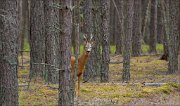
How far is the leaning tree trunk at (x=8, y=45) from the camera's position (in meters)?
11.4

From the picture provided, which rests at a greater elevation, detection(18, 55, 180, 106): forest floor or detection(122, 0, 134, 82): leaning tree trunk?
detection(122, 0, 134, 82): leaning tree trunk

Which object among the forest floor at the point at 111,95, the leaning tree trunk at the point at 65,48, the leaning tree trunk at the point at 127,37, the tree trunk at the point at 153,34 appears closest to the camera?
the leaning tree trunk at the point at 65,48

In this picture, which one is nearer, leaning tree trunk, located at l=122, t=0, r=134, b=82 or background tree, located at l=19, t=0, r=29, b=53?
leaning tree trunk, located at l=122, t=0, r=134, b=82

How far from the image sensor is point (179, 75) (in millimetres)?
20750

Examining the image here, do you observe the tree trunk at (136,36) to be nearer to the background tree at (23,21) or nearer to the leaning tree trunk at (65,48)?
the background tree at (23,21)

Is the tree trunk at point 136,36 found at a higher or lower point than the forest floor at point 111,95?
higher

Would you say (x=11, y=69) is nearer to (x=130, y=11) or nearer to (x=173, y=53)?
(x=130, y=11)

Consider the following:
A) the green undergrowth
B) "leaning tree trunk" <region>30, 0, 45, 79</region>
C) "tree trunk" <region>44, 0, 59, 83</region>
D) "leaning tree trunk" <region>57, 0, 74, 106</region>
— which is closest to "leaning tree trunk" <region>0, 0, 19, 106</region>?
"leaning tree trunk" <region>57, 0, 74, 106</region>

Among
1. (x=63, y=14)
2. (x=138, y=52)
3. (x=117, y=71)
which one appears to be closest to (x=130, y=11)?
(x=117, y=71)

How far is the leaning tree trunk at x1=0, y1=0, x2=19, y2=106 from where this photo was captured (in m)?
11.4

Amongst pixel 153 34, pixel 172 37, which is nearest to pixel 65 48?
pixel 172 37

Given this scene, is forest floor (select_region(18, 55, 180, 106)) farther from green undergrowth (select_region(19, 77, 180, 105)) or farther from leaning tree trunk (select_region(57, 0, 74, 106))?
leaning tree trunk (select_region(57, 0, 74, 106))

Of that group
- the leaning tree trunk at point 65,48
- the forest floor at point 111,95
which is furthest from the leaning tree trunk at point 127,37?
the leaning tree trunk at point 65,48

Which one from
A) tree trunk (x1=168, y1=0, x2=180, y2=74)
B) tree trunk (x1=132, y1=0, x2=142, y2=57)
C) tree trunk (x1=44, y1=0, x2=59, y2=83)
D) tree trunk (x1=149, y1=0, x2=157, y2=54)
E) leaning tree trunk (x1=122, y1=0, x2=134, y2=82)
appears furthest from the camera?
tree trunk (x1=149, y1=0, x2=157, y2=54)
